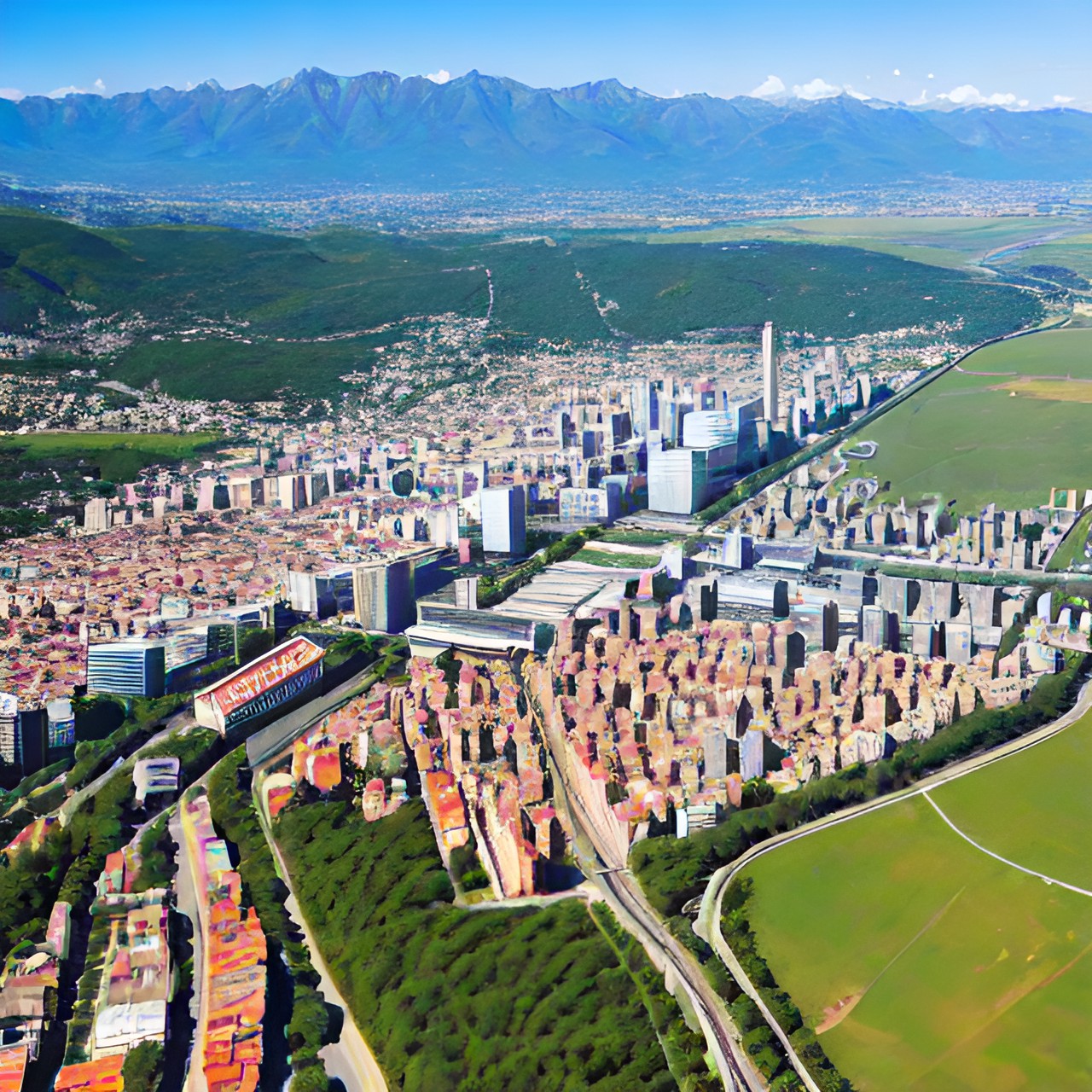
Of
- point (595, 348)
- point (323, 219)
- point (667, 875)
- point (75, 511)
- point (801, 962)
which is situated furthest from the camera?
point (323, 219)

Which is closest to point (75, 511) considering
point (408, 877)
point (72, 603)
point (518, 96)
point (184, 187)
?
point (72, 603)

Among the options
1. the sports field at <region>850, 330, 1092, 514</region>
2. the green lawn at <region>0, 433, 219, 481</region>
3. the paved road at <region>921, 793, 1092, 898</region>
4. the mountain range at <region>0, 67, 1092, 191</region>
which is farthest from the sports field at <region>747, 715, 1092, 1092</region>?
the mountain range at <region>0, 67, 1092, 191</region>

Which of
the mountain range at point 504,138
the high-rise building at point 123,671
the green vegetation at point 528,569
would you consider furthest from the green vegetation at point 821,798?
the mountain range at point 504,138

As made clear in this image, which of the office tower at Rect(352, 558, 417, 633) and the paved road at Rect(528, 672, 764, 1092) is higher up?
the office tower at Rect(352, 558, 417, 633)

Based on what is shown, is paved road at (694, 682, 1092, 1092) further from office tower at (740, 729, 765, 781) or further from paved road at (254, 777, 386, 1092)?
paved road at (254, 777, 386, 1092)

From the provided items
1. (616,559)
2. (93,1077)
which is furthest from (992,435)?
(93,1077)

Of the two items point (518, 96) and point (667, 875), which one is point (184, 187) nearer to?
point (518, 96)

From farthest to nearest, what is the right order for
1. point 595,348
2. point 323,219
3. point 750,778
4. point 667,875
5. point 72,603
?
point 323,219
point 595,348
point 72,603
point 750,778
point 667,875
